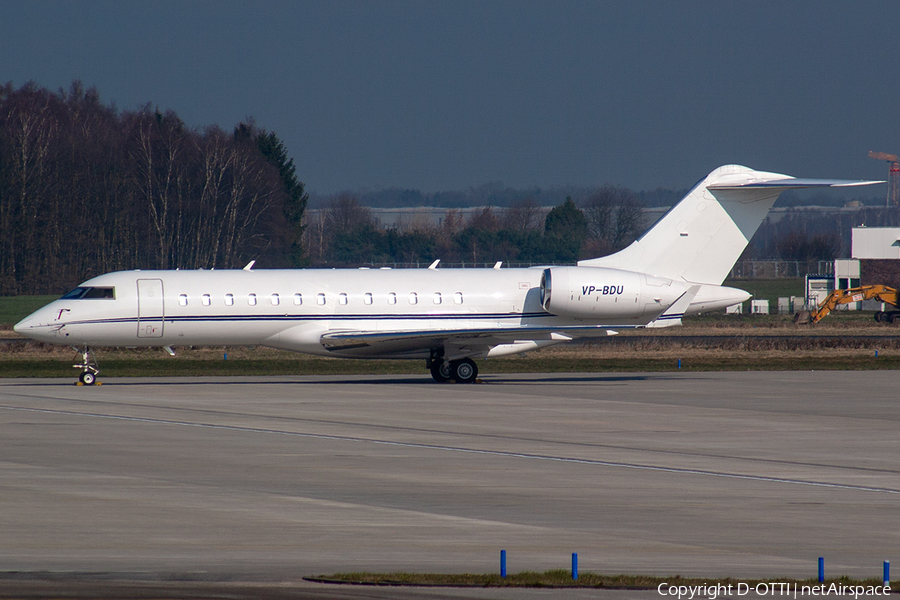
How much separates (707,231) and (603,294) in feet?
12.9

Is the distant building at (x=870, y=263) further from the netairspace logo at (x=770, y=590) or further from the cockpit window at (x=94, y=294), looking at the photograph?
the netairspace logo at (x=770, y=590)

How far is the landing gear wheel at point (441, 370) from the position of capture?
28906mm

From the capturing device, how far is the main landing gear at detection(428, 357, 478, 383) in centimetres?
2875

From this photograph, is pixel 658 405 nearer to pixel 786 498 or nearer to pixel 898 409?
pixel 898 409

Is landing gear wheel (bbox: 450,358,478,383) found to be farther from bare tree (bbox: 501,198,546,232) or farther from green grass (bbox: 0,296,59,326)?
bare tree (bbox: 501,198,546,232)

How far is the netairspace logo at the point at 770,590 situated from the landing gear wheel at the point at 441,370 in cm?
2046

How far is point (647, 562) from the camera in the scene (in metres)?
9.55

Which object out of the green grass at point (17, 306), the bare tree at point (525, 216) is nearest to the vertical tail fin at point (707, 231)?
the green grass at point (17, 306)

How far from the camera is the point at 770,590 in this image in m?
8.37

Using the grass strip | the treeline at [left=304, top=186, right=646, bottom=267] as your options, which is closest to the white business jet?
the grass strip

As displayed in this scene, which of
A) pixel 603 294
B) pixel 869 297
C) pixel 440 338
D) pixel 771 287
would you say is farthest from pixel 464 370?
pixel 771 287

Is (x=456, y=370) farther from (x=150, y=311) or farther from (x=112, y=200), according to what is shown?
(x=112, y=200)

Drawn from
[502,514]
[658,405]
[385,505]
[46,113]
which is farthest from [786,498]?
[46,113]

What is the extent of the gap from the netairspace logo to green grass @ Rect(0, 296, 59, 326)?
166ft
